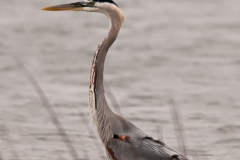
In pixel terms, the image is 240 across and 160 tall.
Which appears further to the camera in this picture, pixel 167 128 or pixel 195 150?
pixel 167 128

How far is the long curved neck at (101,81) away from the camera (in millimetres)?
6727

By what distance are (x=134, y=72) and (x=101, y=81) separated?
211 inches

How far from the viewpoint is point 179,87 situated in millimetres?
11398

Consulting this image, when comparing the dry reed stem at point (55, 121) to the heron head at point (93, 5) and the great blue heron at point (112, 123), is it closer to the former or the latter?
the great blue heron at point (112, 123)

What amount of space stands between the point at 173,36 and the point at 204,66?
5.83ft

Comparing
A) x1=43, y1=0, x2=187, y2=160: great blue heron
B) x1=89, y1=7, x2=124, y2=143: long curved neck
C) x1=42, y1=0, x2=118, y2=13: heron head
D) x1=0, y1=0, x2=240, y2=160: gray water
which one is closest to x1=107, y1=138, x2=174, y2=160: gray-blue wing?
x1=43, y1=0, x2=187, y2=160: great blue heron

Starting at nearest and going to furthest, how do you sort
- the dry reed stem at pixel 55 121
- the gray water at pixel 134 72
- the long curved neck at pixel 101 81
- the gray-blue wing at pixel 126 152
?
1. the dry reed stem at pixel 55 121
2. the gray-blue wing at pixel 126 152
3. the long curved neck at pixel 101 81
4. the gray water at pixel 134 72

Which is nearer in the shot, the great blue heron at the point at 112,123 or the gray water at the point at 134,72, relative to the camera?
the great blue heron at the point at 112,123

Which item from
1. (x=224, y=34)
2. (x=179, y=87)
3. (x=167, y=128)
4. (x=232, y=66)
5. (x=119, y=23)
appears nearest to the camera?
(x=119, y=23)

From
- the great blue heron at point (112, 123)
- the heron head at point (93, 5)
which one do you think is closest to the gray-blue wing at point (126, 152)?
the great blue heron at point (112, 123)

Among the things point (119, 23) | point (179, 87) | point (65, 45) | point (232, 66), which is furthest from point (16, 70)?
point (119, 23)

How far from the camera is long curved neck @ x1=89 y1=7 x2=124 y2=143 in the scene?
22.1 ft

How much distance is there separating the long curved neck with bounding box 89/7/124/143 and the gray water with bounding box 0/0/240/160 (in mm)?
1650

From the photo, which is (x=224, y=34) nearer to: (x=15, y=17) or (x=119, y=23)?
(x=15, y=17)
